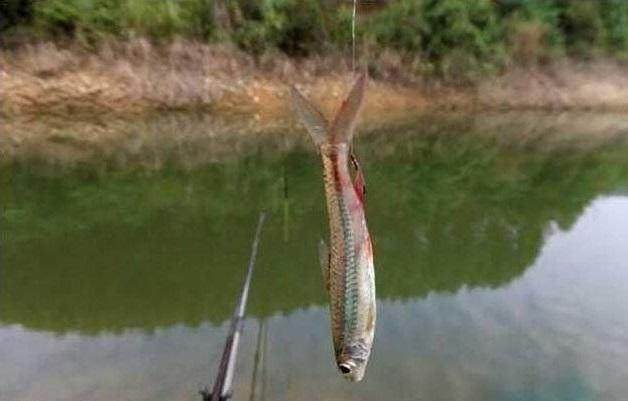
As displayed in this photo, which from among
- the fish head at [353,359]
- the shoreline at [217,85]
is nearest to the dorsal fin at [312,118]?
the fish head at [353,359]

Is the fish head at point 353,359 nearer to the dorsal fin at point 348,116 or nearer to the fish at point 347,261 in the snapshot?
the fish at point 347,261

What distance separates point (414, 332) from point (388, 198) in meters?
4.35

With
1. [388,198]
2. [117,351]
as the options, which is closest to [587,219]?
[388,198]

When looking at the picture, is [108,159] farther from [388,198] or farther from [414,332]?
[414,332]

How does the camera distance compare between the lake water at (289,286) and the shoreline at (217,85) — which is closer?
the lake water at (289,286)

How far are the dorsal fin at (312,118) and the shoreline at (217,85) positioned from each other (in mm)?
12692

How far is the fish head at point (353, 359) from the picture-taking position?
101 inches

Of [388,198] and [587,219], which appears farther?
[388,198]

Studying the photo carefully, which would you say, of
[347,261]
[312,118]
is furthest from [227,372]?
[312,118]

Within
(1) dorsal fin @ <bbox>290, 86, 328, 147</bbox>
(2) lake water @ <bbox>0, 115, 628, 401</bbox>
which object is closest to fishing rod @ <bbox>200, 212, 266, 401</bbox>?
(1) dorsal fin @ <bbox>290, 86, 328, 147</bbox>

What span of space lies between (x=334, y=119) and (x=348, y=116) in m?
0.06

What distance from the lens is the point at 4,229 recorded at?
7.00 metres

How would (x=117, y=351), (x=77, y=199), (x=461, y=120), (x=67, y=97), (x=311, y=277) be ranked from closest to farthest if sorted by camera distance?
(x=117, y=351)
(x=311, y=277)
(x=77, y=199)
(x=67, y=97)
(x=461, y=120)

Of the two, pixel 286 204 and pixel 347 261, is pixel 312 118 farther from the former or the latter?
pixel 286 204
